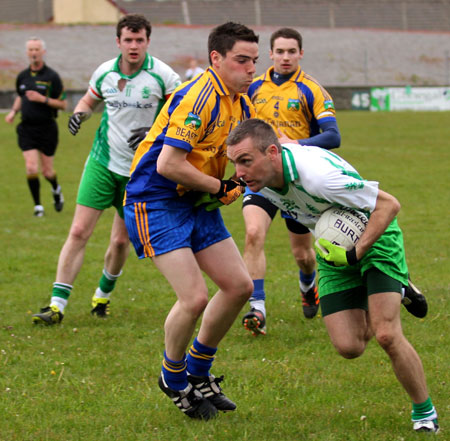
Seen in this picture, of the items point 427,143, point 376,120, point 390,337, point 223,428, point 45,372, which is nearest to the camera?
point 390,337

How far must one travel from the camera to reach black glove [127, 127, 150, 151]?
22.1 feet

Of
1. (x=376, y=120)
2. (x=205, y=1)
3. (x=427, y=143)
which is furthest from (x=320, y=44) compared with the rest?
(x=427, y=143)

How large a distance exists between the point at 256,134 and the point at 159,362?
221 cm

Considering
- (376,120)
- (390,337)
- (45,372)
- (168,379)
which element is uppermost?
(390,337)

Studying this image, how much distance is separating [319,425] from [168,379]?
92 centimetres

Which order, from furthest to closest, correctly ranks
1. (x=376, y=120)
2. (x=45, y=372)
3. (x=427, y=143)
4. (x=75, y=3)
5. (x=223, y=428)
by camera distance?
(x=75, y=3)
(x=376, y=120)
(x=427, y=143)
(x=45, y=372)
(x=223, y=428)

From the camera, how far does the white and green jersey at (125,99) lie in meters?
6.79

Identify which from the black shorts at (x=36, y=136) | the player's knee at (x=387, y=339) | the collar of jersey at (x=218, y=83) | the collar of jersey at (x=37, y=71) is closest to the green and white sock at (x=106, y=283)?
the collar of jersey at (x=218, y=83)

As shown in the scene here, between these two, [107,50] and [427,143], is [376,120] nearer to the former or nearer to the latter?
[427,143]

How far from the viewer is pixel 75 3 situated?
194ft

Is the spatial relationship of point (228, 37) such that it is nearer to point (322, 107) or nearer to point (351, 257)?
A: point (351, 257)

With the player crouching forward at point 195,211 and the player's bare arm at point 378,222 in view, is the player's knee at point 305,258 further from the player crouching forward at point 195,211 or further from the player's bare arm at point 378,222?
the player's bare arm at point 378,222

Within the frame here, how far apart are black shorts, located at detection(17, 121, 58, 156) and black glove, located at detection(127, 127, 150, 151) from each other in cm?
617

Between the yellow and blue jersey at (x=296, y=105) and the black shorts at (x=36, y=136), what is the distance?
605 cm
